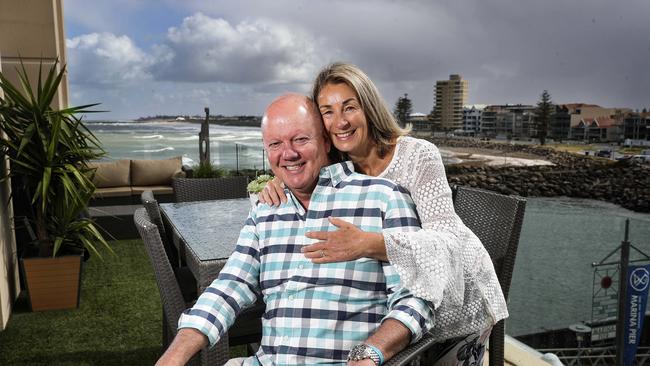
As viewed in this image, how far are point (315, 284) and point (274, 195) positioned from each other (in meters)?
0.27

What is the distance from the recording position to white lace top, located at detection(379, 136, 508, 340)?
1217mm

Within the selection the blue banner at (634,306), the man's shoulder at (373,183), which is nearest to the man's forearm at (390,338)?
the man's shoulder at (373,183)

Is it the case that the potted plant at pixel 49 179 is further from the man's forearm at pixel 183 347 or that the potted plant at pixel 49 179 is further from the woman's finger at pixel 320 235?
the woman's finger at pixel 320 235

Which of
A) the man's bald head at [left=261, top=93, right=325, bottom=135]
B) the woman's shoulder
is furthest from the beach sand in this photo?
the man's bald head at [left=261, top=93, right=325, bottom=135]

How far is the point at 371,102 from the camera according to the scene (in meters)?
1.52

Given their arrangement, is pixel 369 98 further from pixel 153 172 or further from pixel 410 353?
pixel 153 172

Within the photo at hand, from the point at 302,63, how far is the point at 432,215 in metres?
6.87

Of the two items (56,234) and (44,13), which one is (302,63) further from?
(56,234)

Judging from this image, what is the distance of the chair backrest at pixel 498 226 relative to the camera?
184 centimetres

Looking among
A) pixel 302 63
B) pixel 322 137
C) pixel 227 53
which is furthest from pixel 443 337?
pixel 227 53

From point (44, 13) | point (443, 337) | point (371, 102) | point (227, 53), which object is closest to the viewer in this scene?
point (443, 337)

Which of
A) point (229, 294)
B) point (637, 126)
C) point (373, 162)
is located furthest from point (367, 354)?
point (637, 126)

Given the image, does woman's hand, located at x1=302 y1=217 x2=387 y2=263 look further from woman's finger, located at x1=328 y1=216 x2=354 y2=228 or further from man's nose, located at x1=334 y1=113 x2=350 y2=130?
man's nose, located at x1=334 y1=113 x2=350 y2=130

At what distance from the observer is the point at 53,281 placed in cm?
364
